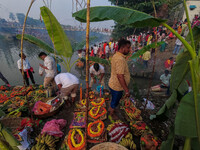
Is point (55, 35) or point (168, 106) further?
point (55, 35)

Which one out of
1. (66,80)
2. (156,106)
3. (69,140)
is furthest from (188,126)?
(156,106)

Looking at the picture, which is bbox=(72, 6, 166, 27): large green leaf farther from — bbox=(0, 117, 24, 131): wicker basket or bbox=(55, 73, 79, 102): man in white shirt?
bbox=(0, 117, 24, 131): wicker basket

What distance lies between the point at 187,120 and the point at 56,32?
440cm

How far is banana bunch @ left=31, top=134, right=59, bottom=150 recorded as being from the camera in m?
2.13

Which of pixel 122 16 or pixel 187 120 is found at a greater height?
pixel 122 16

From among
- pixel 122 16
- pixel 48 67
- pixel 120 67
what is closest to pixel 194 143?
pixel 120 67

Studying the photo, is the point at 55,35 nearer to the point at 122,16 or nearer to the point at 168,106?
the point at 122,16

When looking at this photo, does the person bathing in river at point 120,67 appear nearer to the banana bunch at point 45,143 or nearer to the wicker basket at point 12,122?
the banana bunch at point 45,143

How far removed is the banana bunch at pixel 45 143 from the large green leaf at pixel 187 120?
2469 millimetres

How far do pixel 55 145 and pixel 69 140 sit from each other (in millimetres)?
341

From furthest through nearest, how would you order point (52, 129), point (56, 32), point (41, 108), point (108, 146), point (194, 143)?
point (56, 32), point (41, 108), point (52, 129), point (108, 146), point (194, 143)

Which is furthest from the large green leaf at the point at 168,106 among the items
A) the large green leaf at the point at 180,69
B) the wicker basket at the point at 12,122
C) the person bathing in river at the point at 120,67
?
the wicker basket at the point at 12,122

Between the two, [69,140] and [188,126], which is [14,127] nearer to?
[69,140]

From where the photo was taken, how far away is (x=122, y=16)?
154 cm
